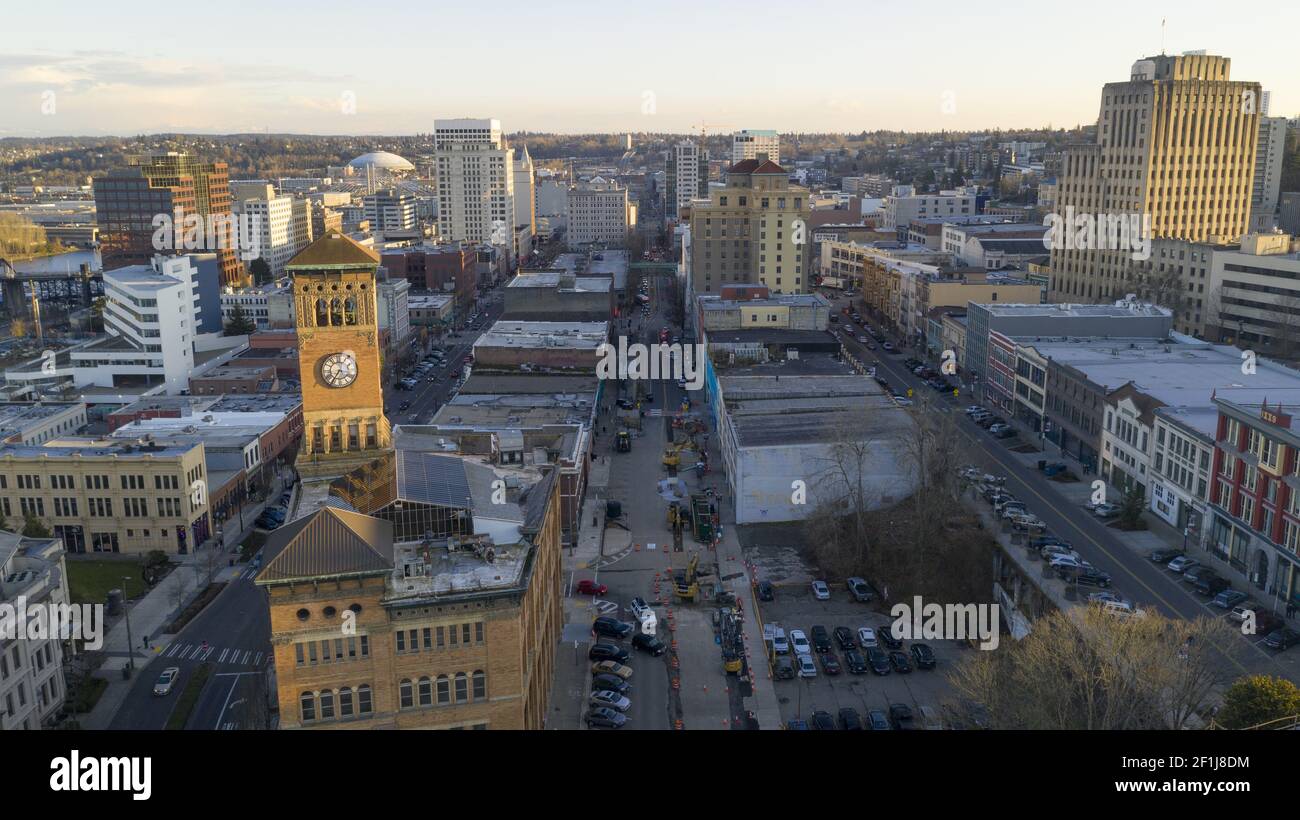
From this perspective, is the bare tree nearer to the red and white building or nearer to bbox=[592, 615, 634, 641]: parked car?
the red and white building

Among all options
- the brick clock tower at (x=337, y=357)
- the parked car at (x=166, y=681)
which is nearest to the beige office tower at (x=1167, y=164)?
the brick clock tower at (x=337, y=357)

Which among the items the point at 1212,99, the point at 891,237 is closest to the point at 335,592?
the point at 1212,99

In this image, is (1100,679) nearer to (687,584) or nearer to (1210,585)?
(1210,585)

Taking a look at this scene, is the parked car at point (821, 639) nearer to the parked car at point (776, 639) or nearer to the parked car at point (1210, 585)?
the parked car at point (776, 639)

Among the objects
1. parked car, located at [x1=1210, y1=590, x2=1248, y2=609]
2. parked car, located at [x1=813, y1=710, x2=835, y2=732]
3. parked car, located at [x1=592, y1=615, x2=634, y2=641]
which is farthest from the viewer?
parked car, located at [x1=592, y1=615, x2=634, y2=641]

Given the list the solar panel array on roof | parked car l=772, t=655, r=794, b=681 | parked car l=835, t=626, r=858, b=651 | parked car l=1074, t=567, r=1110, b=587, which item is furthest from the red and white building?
the solar panel array on roof

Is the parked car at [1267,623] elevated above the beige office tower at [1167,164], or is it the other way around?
the beige office tower at [1167,164]
